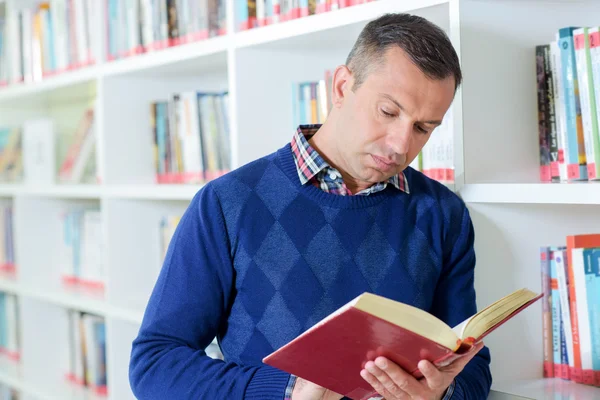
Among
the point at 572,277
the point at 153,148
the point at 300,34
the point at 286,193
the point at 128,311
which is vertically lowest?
the point at 128,311

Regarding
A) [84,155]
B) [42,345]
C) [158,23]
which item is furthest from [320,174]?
[42,345]

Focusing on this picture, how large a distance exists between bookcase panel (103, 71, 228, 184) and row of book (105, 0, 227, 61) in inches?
4.4

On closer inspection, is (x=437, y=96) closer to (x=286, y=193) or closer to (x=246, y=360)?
(x=286, y=193)

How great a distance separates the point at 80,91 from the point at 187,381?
5.28ft

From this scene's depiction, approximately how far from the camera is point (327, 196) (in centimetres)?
A: 125

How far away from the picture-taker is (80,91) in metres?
2.49

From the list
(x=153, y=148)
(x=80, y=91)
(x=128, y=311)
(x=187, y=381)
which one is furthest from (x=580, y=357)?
(x=80, y=91)

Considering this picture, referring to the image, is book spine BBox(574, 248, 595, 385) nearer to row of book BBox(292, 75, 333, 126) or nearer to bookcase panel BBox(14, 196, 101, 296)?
row of book BBox(292, 75, 333, 126)

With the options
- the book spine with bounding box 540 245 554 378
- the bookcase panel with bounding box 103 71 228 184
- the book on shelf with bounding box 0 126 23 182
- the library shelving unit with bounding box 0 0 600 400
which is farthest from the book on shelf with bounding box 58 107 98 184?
the book spine with bounding box 540 245 554 378

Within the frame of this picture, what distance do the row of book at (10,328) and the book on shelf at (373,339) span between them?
216cm

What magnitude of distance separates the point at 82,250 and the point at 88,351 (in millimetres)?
355

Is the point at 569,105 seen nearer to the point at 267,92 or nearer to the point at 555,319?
the point at 555,319

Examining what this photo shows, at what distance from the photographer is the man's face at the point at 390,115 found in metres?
1.12

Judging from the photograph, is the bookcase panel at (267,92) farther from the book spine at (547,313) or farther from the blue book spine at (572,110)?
the book spine at (547,313)
